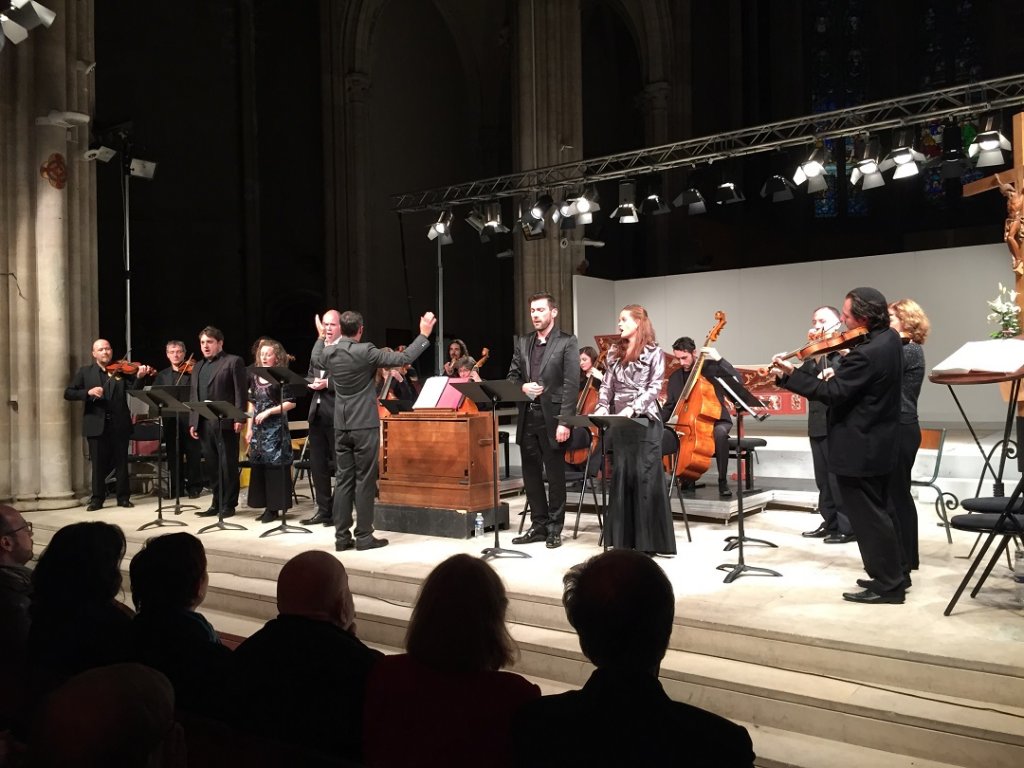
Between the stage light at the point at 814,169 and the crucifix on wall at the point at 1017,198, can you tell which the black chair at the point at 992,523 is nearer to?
the crucifix on wall at the point at 1017,198

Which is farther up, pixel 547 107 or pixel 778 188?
pixel 547 107

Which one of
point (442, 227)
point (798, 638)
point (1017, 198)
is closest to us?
point (798, 638)

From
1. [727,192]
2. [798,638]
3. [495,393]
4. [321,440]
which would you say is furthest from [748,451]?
[798,638]

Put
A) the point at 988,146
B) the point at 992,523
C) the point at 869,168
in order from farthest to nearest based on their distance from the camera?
1. the point at 869,168
2. the point at 988,146
3. the point at 992,523

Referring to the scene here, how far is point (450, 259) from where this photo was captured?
20.5 metres

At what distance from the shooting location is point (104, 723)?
4.61 feet

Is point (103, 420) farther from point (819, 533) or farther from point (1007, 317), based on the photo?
point (1007, 317)

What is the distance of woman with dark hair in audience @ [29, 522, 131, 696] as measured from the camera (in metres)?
2.48

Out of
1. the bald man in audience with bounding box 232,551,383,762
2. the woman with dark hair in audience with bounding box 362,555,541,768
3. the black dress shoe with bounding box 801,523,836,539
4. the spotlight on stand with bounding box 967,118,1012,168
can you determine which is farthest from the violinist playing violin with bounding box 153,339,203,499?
the spotlight on stand with bounding box 967,118,1012,168

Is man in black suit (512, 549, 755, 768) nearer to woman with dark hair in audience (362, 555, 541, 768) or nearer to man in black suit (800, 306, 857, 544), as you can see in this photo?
woman with dark hair in audience (362, 555, 541, 768)

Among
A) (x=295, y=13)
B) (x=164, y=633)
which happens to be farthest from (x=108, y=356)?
(x=295, y=13)

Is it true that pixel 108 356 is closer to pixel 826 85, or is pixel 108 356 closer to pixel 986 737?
pixel 986 737

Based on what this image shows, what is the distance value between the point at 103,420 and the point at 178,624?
6.96m

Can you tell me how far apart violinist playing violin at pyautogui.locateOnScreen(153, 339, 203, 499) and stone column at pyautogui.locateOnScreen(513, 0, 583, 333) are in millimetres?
6031
